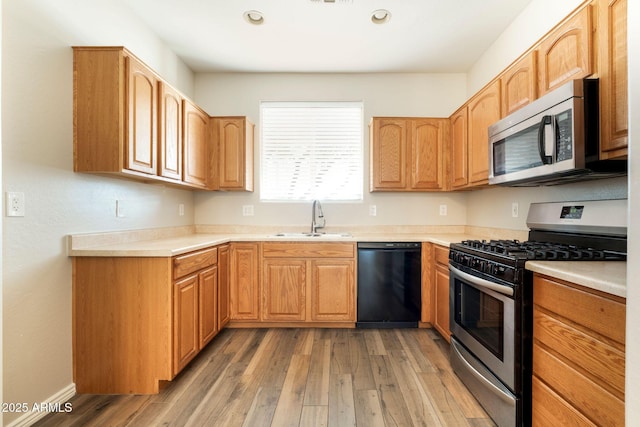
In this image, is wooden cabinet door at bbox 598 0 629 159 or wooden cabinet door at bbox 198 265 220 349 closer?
wooden cabinet door at bbox 598 0 629 159

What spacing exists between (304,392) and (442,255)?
158cm

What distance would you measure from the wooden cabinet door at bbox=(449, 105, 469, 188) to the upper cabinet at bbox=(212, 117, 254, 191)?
214cm

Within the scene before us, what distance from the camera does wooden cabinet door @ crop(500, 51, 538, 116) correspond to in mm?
1808

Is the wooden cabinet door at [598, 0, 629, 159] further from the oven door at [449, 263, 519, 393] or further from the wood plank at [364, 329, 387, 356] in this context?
the wood plank at [364, 329, 387, 356]

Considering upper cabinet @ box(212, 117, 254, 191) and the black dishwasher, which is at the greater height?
upper cabinet @ box(212, 117, 254, 191)

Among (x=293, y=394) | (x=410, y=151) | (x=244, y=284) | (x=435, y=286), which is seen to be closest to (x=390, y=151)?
(x=410, y=151)

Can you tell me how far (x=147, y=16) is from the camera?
245cm

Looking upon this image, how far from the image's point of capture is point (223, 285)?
273 centimetres

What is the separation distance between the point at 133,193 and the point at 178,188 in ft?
2.32

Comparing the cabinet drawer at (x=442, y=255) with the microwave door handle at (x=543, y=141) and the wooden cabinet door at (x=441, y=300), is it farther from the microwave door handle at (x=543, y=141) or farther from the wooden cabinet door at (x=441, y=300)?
the microwave door handle at (x=543, y=141)

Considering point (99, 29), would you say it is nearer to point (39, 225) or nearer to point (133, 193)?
point (133, 193)

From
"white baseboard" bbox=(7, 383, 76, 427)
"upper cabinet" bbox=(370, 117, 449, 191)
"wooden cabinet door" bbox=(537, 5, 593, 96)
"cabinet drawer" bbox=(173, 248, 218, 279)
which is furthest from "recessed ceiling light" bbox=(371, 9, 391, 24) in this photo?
"white baseboard" bbox=(7, 383, 76, 427)

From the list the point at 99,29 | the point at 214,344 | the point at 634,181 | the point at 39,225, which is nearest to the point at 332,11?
the point at 99,29

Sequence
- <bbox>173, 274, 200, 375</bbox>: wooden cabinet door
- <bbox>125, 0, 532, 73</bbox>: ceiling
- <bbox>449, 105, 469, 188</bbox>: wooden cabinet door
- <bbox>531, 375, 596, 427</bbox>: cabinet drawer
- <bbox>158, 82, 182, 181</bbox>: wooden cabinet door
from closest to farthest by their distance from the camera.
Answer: <bbox>531, 375, 596, 427</bbox>: cabinet drawer → <bbox>173, 274, 200, 375</bbox>: wooden cabinet door → <bbox>158, 82, 182, 181</bbox>: wooden cabinet door → <bbox>125, 0, 532, 73</bbox>: ceiling → <bbox>449, 105, 469, 188</bbox>: wooden cabinet door
